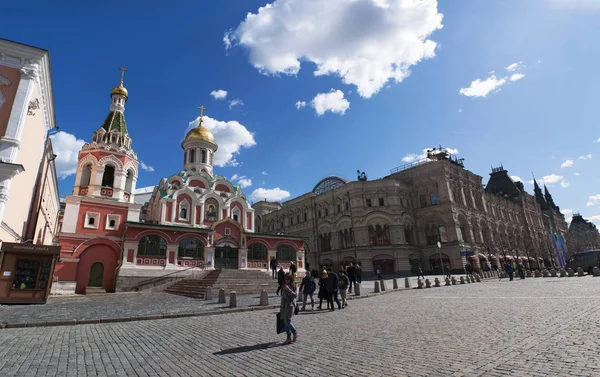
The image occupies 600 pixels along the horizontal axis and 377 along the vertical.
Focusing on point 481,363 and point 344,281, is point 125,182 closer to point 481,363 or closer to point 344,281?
point 344,281

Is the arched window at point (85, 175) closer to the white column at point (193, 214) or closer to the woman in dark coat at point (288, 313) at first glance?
the white column at point (193, 214)

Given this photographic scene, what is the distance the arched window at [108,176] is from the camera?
27.3 m

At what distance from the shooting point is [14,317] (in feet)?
34.2

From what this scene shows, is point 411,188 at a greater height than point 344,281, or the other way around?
point 411,188

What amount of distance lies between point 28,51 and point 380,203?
3985 centimetres

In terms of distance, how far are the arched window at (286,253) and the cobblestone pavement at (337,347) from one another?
70.1ft

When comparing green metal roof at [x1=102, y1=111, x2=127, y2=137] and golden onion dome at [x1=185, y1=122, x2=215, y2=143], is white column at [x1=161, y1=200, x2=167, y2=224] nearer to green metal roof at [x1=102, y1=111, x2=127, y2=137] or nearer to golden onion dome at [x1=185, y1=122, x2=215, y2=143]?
green metal roof at [x1=102, y1=111, x2=127, y2=137]

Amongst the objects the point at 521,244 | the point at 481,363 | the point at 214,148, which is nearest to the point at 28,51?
the point at 481,363

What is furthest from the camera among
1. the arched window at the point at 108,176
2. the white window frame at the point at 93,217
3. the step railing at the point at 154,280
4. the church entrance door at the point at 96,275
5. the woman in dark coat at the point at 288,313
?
the arched window at the point at 108,176

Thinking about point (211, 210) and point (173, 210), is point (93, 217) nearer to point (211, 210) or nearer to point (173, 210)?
point (173, 210)

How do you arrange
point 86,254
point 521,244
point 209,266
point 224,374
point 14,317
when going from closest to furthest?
point 224,374 → point 14,317 → point 86,254 → point 209,266 → point 521,244

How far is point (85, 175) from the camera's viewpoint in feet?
89.4

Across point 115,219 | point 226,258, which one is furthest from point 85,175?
point 226,258

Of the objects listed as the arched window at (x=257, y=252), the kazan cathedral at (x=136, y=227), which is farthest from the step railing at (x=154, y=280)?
the arched window at (x=257, y=252)
